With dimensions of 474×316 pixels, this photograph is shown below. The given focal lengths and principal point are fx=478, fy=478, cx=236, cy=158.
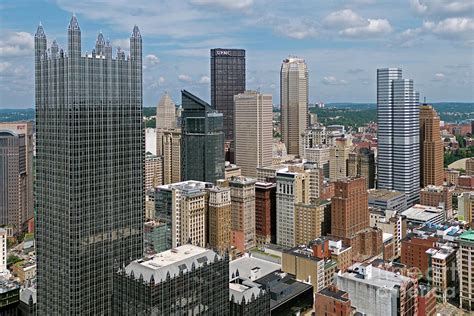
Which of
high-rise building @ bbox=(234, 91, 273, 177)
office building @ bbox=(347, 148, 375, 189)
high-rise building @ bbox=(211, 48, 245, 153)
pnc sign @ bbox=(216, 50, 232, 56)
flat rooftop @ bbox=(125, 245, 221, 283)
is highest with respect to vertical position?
pnc sign @ bbox=(216, 50, 232, 56)

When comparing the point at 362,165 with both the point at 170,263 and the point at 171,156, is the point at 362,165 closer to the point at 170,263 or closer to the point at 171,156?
the point at 171,156

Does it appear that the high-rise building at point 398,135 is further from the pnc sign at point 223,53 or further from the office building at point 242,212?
the pnc sign at point 223,53

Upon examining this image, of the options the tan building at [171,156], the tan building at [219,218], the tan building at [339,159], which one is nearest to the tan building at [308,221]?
the tan building at [219,218]

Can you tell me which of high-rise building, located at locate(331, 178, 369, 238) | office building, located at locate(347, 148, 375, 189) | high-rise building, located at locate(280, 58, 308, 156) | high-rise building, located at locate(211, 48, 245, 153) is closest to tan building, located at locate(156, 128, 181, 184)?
high-rise building, located at locate(211, 48, 245, 153)

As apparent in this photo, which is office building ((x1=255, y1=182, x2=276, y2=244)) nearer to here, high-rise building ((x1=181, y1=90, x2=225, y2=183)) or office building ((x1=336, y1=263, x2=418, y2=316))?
high-rise building ((x1=181, y1=90, x2=225, y2=183))

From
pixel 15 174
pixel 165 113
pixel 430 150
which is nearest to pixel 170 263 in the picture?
pixel 15 174

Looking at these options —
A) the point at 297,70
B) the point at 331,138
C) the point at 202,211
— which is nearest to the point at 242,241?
the point at 202,211

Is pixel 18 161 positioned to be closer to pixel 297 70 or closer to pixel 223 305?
pixel 223 305
